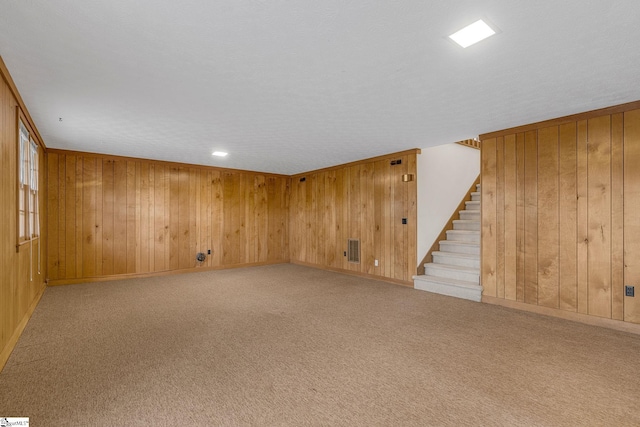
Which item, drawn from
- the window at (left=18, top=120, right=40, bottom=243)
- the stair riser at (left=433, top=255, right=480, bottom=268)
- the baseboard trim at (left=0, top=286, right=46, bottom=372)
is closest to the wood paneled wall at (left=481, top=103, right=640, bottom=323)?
the stair riser at (left=433, top=255, right=480, bottom=268)

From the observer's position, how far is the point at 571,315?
3.40 metres

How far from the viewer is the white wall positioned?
5211mm

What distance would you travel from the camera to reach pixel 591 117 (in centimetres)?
332

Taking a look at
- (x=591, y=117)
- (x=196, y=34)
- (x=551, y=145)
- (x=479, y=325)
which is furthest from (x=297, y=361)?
(x=591, y=117)

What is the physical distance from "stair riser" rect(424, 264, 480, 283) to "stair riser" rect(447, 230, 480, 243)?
87cm

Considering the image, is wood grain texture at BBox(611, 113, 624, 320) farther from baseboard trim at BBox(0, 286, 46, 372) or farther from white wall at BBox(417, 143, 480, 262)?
baseboard trim at BBox(0, 286, 46, 372)

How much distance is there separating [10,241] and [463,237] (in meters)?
5.96

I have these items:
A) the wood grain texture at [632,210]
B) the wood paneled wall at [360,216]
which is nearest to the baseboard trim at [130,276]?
the wood paneled wall at [360,216]

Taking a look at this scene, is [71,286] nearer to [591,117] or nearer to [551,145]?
[551,145]

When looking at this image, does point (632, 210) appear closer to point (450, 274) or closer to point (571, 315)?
point (571, 315)

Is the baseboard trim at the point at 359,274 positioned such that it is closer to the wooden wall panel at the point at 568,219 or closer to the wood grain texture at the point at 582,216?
the wooden wall panel at the point at 568,219

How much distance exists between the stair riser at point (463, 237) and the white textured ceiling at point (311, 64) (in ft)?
6.53

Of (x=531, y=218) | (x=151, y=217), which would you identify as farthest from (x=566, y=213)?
(x=151, y=217)

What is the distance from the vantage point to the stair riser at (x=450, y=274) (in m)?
4.46
